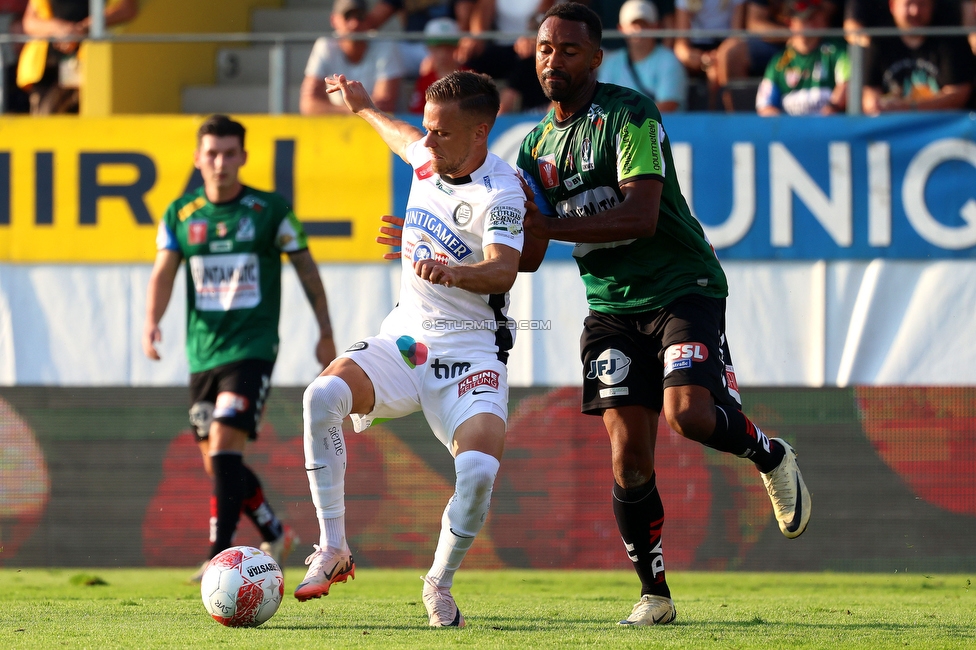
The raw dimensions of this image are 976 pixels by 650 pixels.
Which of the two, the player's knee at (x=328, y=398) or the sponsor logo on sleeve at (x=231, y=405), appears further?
the sponsor logo on sleeve at (x=231, y=405)

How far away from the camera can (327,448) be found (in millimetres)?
5008

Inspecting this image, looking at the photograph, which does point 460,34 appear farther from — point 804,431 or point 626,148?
point 626,148

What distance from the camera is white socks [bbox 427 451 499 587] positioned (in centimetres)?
485

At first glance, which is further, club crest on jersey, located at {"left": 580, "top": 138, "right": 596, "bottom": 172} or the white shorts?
club crest on jersey, located at {"left": 580, "top": 138, "right": 596, "bottom": 172}

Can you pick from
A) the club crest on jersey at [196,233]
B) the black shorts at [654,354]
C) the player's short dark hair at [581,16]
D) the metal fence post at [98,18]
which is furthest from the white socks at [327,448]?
the metal fence post at [98,18]

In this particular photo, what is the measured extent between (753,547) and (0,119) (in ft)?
20.9

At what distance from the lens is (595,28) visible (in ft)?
17.4

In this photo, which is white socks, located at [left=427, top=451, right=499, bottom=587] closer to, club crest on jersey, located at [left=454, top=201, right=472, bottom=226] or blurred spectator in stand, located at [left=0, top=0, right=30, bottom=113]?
club crest on jersey, located at [left=454, top=201, right=472, bottom=226]

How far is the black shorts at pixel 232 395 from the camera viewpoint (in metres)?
7.18

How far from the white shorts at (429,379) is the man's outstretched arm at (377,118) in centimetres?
99

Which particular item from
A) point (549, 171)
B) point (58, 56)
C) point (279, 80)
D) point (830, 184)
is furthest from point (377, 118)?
point (58, 56)

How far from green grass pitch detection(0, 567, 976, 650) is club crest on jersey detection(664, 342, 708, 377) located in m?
1.06

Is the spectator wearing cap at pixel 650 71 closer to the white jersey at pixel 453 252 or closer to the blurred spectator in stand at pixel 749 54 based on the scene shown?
the blurred spectator in stand at pixel 749 54

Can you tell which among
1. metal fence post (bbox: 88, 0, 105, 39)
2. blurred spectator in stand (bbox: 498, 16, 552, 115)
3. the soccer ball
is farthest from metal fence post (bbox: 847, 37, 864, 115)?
the soccer ball
